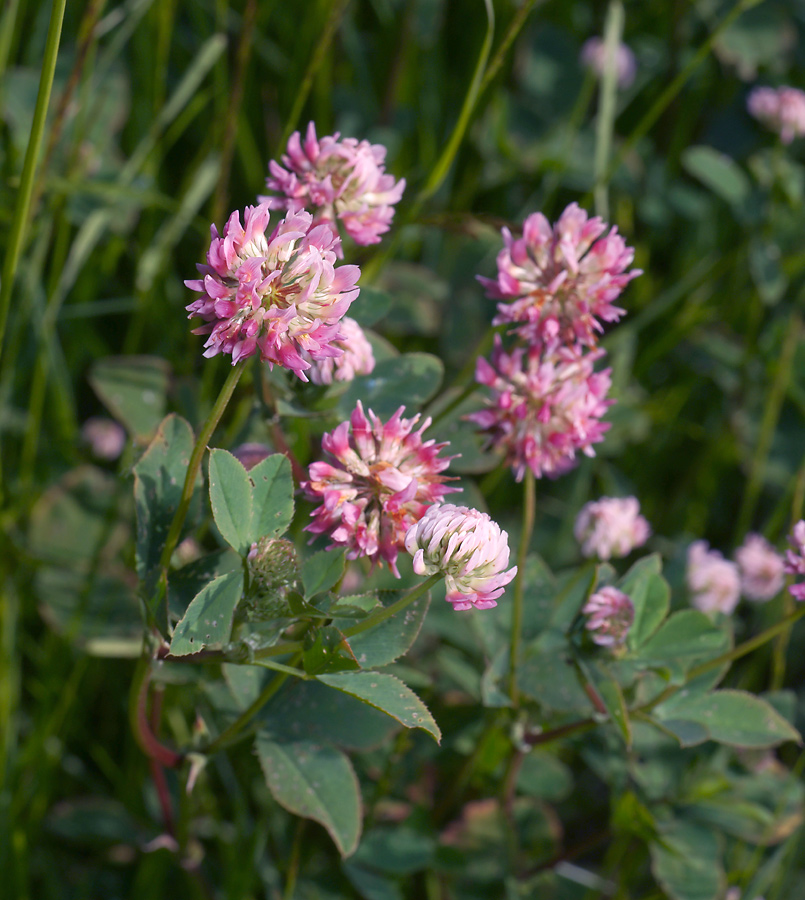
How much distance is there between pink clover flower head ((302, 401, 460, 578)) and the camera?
0.94 m

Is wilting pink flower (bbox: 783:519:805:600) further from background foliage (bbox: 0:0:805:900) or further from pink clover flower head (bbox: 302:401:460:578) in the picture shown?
pink clover flower head (bbox: 302:401:460:578)

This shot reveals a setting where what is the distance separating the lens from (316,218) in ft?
3.68

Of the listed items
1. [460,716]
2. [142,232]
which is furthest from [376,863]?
[142,232]

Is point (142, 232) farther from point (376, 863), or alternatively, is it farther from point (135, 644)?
A: point (376, 863)

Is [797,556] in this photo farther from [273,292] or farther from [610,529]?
[273,292]

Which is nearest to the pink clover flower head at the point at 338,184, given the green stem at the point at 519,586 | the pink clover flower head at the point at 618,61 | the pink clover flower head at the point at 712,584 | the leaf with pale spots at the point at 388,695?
the green stem at the point at 519,586

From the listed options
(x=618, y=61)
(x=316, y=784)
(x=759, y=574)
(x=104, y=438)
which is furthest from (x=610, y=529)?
(x=618, y=61)

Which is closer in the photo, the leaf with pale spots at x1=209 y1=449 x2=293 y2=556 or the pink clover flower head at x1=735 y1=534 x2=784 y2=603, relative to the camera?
the leaf with pale spots at x1=209 y1=449 x2=293 y2=556

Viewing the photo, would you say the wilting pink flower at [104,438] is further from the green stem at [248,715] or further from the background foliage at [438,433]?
the green stem at [248,715]

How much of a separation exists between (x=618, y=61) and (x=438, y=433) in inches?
60.5

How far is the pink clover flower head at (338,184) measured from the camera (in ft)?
3.59

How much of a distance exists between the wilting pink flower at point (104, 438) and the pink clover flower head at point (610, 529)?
102 cm

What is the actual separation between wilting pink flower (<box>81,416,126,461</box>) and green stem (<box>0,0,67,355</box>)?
80 centimetres

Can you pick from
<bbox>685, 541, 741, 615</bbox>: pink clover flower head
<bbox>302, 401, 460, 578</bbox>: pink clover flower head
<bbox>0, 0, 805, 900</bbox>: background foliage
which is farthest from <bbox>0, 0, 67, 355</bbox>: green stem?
<bbox>685, 541, 741, 615</bbox>: pink clover flower head
